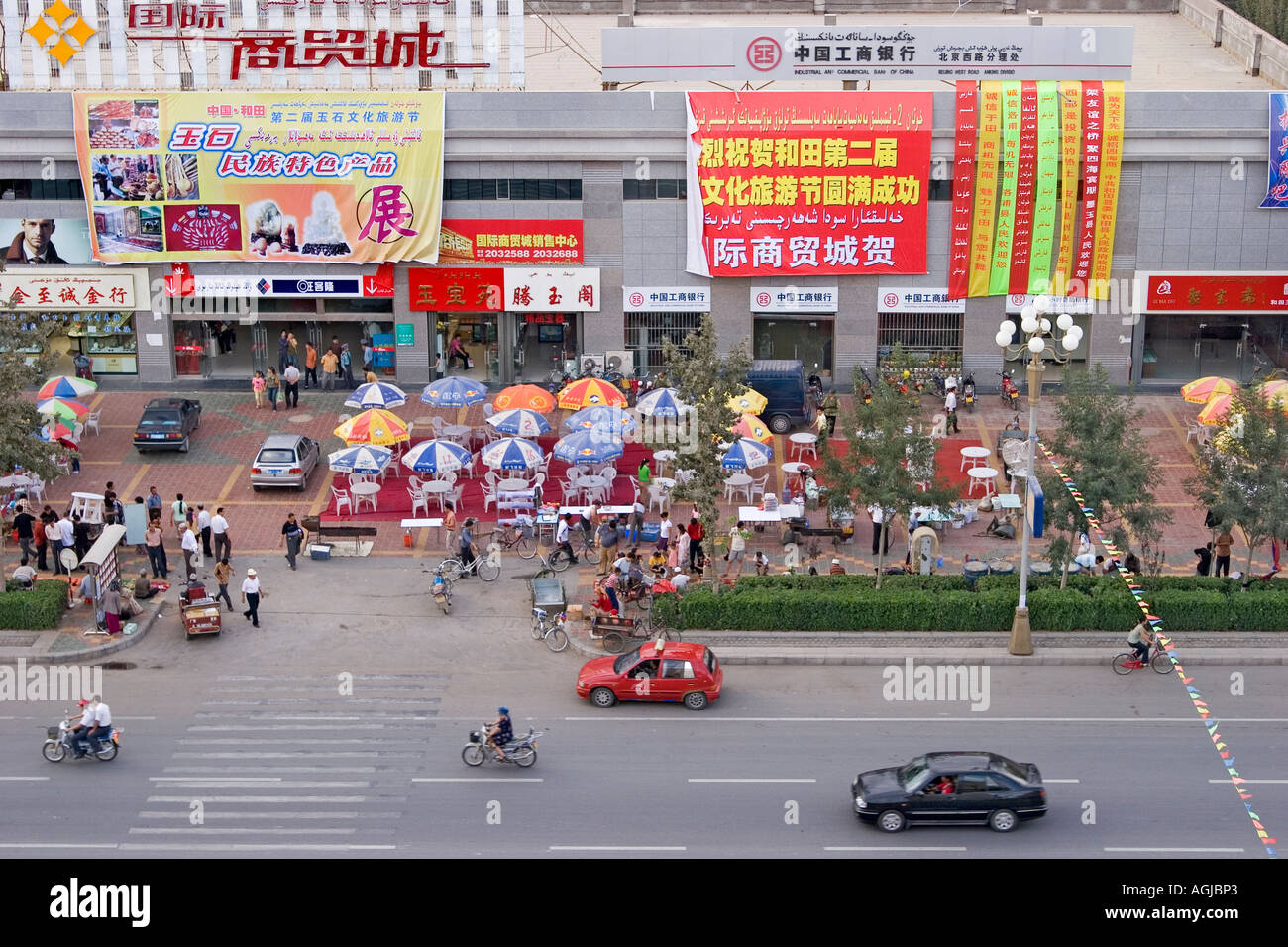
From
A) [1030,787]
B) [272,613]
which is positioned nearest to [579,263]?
[272,613]

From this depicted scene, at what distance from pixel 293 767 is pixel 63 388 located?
2087 cm

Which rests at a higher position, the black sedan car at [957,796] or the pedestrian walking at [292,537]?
the pedestrian walking at [292,537]

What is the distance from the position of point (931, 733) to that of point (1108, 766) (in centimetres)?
311

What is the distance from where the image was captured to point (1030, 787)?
2498 centimetres

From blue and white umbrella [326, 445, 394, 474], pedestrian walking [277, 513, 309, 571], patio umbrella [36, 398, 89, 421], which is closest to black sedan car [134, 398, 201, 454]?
patio umbrella [36, 398, 89, 421]

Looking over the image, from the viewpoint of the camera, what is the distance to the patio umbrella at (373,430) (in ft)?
135

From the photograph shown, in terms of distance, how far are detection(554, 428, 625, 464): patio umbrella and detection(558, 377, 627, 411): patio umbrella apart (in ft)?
10.5

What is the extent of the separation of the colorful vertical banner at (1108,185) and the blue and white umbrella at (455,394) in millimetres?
18930

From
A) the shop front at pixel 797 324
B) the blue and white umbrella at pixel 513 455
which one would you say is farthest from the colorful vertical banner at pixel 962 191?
the blue and white umbrella at pixel 513 455

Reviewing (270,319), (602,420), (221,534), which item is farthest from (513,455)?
(270,319)

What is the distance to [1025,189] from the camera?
47.6 m

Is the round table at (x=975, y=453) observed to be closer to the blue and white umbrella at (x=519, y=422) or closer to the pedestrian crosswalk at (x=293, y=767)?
the blue and white umbrella at (x=519, y=422)

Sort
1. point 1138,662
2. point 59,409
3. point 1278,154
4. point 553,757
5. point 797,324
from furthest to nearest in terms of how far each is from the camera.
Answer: point 797,324 → point 1278,154 → point 59,409 → point 1138,662 → point 553,757

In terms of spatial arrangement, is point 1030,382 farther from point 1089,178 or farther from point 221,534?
point 1089,178
